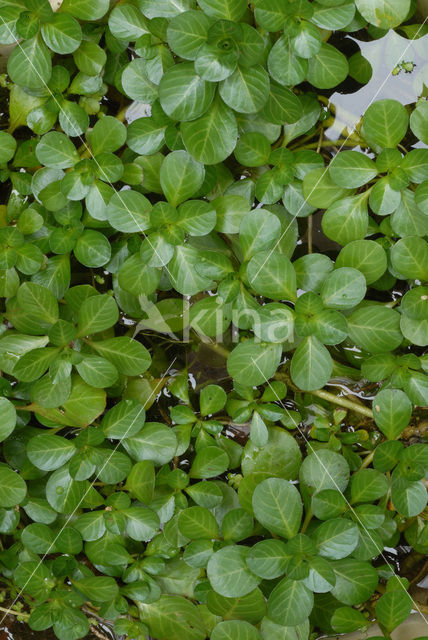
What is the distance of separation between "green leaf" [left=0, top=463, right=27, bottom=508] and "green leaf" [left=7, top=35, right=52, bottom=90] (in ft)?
2.47

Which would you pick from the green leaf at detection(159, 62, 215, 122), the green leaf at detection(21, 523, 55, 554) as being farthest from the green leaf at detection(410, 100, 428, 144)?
the green leaf at detection(21, 523, 55, 554)

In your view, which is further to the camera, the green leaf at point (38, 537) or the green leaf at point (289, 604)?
the green leaf at point (38, 537)

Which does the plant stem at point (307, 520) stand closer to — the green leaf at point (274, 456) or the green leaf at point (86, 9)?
the green leaf at point (274, 456)

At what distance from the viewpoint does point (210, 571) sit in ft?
3.80

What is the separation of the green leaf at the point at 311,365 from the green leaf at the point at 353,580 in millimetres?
336

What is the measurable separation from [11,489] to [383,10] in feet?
3.65

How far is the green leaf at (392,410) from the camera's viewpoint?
3.93 feet

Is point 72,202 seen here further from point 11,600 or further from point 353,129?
point 11,600

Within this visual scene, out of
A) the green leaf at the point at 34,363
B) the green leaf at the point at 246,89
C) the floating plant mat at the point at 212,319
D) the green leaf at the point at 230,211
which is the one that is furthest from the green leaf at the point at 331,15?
the green leaf at the point at 34,363

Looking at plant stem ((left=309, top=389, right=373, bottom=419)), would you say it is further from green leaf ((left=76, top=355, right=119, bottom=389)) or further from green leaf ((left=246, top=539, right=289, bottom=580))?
green leaf ((left=76, top=355, right=119, bottom=389))

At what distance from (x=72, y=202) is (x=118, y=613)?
32.8 inches

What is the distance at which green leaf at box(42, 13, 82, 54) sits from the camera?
1174mm

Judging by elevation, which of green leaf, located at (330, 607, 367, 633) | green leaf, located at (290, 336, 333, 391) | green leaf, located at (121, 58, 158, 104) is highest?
green leaf, located at (121, 58, 158, 104)

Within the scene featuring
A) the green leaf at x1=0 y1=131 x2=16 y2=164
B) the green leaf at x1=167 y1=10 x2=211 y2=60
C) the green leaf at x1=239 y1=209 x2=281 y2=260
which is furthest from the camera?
the green leaf at x1=0 y1=131 x2=16 y2=164
